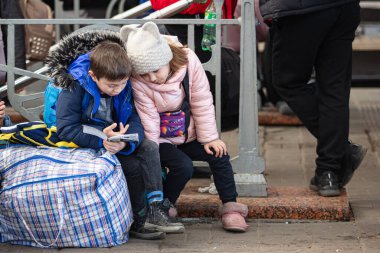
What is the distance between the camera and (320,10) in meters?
5.80

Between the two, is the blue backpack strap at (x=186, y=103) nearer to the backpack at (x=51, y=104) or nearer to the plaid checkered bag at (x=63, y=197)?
the plaid checkered bag at (x=63, y=197)

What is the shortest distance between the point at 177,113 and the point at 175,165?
27 cm

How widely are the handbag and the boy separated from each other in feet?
0.59

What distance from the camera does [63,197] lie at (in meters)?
5.19

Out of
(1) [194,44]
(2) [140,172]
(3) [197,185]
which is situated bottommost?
(3) [197,185]

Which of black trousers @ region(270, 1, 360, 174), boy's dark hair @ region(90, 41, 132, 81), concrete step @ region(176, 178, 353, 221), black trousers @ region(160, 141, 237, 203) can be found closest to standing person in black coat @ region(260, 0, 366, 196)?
black trousers @ region(270, 1, 360, 174)

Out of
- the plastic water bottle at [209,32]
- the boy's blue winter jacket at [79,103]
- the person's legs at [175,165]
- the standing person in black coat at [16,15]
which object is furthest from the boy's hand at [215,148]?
the standing person in black coat at [16,15]

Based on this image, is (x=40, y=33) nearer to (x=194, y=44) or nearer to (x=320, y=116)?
(x=194, y=44)

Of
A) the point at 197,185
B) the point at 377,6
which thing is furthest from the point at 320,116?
the point at 377,6

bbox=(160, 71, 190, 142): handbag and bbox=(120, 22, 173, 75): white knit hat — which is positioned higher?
bbox=(120, 22, 173, 75): white knit hat

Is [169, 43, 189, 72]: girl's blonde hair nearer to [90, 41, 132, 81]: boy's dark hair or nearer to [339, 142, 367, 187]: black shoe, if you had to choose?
[90, 41, 132, 81]: boy's dark hair

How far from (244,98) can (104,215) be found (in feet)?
3.83

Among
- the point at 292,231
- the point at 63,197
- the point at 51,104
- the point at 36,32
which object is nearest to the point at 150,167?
the point at 63,197

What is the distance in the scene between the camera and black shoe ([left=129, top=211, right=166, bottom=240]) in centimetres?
546
